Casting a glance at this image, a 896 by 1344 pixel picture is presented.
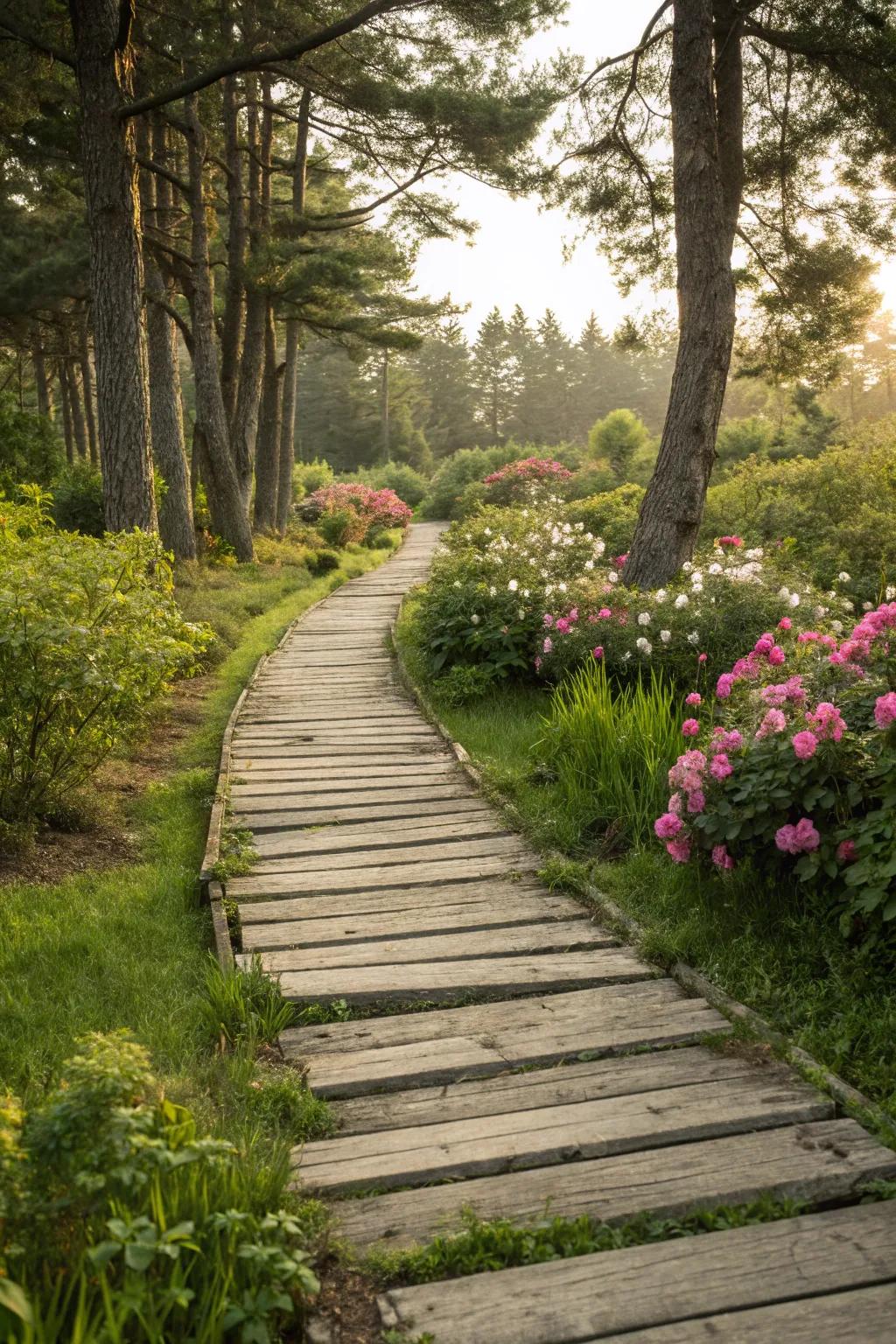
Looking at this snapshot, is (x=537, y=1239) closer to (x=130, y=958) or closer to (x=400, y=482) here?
(x=130, y=958)

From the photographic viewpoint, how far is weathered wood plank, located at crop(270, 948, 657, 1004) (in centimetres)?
371

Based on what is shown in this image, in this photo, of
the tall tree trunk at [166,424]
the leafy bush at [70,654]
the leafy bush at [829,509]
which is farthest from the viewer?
the tall tree trunk at [166,424]

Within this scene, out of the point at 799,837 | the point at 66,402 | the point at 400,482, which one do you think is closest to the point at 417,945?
the point at 799,837

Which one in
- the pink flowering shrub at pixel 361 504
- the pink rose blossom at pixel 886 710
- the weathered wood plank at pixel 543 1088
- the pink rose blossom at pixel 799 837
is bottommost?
the weathered wood plank at pixel 543 1088

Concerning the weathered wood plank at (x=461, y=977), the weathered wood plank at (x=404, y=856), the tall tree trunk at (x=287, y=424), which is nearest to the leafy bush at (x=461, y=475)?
the tall tree trunk at (x=287, y=424)

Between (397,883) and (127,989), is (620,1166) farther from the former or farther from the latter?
(397,883)

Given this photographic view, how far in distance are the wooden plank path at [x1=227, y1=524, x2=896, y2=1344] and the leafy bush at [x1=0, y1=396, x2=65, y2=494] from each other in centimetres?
1428

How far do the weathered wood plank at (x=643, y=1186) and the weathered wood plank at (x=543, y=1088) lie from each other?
1.02 ft

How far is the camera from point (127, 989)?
3729 mm

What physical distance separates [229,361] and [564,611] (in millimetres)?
11180

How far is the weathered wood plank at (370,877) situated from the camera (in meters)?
4.72

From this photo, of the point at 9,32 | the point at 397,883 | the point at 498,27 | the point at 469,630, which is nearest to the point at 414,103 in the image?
the point at 498,27

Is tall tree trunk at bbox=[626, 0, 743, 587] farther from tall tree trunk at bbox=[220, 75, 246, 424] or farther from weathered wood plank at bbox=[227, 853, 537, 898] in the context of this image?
tall tree trunk at bbox=[220, 75, 246, 424]

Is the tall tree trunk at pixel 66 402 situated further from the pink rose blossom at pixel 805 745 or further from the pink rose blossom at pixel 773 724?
the pink rose blossom at pixel 805 745
